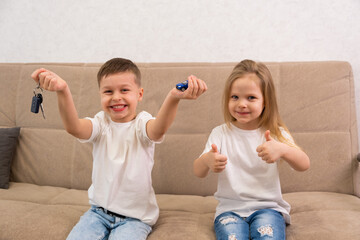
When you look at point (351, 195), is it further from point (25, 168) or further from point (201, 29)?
point (25, 168)

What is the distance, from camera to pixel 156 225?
1461mm

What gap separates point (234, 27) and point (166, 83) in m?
0.64

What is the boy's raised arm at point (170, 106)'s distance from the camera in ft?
3.82

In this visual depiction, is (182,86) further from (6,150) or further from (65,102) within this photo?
(6,150)

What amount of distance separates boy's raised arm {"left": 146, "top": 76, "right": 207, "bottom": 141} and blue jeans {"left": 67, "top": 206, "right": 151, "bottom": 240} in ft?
1.21

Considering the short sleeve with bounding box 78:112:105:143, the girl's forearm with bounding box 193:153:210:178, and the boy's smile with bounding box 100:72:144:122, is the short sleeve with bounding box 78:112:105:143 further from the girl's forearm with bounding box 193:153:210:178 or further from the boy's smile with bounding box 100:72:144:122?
the girl's forearm with bounding box 193:153:210:178

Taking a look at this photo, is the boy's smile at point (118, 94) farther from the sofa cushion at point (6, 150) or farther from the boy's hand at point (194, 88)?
the sofa cushion at point (6, 150)

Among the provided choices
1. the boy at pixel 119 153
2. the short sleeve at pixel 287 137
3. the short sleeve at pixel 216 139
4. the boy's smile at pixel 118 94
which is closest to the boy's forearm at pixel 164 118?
the boy at pixel 119 153

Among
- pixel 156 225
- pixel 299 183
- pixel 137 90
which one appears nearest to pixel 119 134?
pixel 137 90

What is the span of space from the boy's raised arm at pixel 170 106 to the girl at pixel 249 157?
21cm

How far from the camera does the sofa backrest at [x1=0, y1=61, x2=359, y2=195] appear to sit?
5.83 feet

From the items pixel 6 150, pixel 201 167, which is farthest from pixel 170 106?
pixel 6 150

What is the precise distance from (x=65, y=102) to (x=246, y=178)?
830 mm

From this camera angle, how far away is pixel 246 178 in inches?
56.2
